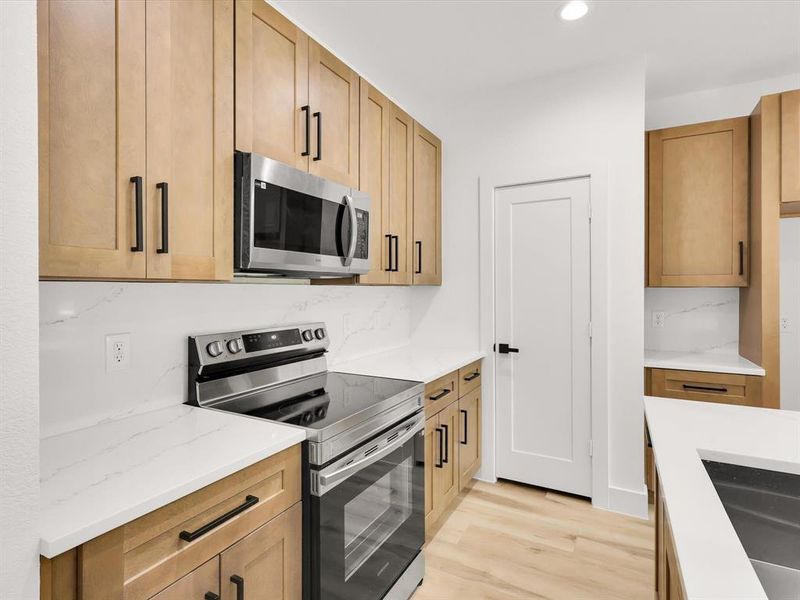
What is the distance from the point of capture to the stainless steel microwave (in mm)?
1513

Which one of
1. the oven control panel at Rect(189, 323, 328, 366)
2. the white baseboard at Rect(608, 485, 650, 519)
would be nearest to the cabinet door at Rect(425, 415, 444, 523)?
the oven control panel at Rect(189, 323, 328, 366)

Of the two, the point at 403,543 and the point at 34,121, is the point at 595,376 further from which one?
the point at 34,121

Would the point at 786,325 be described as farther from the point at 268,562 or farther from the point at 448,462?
the point at 268,562

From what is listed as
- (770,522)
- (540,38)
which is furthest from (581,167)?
(770,522)

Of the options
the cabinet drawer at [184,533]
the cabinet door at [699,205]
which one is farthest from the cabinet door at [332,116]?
the cabinet door at [699,205]

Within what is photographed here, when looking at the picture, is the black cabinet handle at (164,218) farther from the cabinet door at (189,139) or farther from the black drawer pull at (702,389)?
the black drawer pull at (702,389)

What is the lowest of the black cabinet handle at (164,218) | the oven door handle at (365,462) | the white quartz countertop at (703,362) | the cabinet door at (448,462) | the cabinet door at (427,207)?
the cabinet door at (448,462)

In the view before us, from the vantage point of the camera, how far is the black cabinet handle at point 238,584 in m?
1.14

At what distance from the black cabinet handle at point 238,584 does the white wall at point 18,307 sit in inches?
17.6

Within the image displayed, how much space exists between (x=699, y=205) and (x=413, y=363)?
6.69 feet

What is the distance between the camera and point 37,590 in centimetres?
80

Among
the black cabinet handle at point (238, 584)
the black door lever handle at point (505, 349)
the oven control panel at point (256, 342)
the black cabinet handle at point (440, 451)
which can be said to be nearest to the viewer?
the black cabinet handle at point (238, 584)

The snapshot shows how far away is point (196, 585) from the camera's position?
1.06 meters

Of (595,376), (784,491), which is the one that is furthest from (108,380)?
(595,376)
